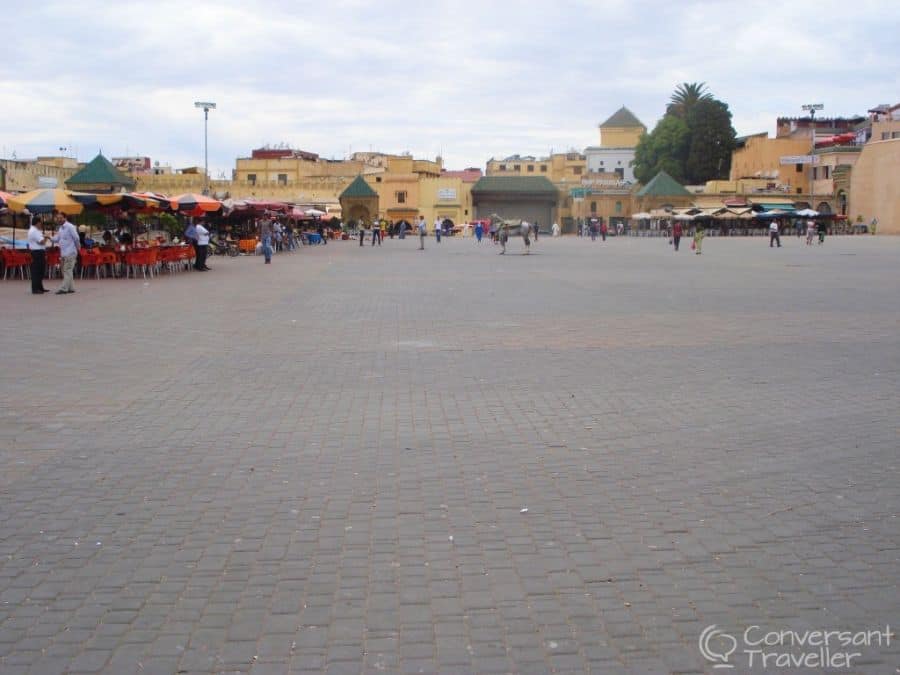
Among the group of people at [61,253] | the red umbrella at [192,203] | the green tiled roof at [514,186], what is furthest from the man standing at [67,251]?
the green tiled roof at [514,186]

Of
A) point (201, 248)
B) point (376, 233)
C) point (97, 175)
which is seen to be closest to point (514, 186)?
point (376, 233)

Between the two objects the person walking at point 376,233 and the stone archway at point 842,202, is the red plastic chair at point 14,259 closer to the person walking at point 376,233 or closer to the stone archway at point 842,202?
the person walking at point 376,233

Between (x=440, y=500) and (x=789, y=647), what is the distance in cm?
227

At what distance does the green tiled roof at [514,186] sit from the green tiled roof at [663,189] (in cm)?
1060

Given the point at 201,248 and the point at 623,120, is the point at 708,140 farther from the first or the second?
the point at 201,248

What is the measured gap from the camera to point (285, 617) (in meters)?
3.99

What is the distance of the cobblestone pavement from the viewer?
3.86m

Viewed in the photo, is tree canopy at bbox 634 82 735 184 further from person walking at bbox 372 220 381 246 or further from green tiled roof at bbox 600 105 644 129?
person walking at bbox 372 220 381 246

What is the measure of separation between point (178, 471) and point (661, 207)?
8401 centimetres

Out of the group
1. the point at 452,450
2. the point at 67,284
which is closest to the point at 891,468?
the point at 452,450

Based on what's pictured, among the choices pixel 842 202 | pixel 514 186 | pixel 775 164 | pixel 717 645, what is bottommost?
pixel 717 645

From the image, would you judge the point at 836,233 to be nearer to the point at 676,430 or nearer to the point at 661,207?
the point at 661,207

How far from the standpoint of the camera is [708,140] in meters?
94.1

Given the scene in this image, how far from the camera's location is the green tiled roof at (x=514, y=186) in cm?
9181
